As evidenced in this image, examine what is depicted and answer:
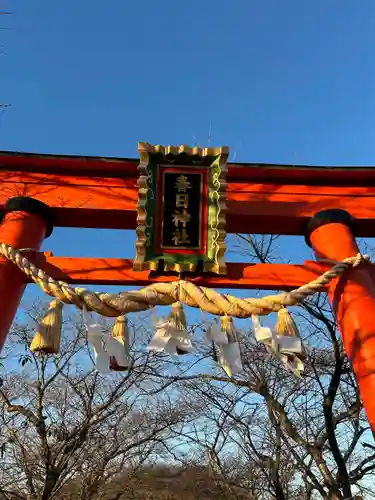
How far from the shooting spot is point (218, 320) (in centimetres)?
308

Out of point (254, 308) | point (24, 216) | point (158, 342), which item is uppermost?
point (24, 216)

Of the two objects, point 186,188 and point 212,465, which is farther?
point 212,465

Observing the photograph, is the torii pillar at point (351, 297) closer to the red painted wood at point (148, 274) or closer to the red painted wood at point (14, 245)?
the red painted wood at point (148, 274)

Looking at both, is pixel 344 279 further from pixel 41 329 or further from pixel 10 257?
pixel 10 257

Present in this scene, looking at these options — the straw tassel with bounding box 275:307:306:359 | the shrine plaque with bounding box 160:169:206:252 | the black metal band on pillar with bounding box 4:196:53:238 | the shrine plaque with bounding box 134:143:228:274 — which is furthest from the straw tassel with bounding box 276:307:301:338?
the black metal band on pillar with bounding box 4:196:53:238

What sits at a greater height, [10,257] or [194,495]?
[10,257]

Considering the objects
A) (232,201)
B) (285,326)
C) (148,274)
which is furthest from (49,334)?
(232,201)

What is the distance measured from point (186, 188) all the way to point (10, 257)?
1.60 meters

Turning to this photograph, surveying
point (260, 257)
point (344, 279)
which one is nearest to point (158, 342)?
point (344, 279)

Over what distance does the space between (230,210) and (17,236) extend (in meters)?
1.96

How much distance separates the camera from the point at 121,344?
2998 millimetres

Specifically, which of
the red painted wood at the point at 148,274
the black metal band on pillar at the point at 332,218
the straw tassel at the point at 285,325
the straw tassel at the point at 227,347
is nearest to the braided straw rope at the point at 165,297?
the straw tassel at the point at 285,325

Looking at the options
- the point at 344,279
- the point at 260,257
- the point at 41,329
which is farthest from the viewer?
the point at 260,257

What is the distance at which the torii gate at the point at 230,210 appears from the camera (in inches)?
143
